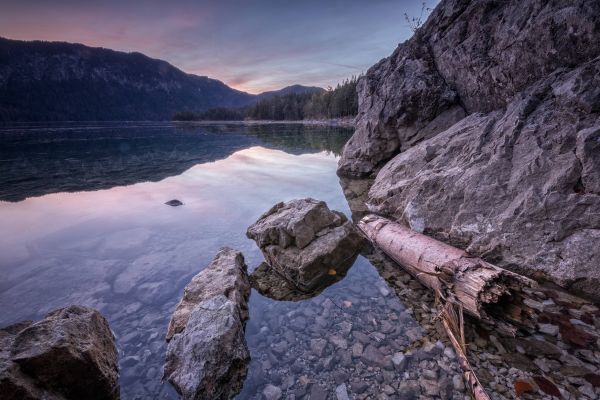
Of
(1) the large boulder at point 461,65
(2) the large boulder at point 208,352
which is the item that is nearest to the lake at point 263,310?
(2) the large boulder at point 208,352

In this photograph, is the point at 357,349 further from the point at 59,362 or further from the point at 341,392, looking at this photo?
the point at 59,362

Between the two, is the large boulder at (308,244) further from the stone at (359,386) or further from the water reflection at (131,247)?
the stone at (359,386)

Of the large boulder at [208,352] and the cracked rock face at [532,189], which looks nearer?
the large boulder at [208,352]

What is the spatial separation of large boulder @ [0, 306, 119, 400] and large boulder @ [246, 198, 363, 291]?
3817 millimetres

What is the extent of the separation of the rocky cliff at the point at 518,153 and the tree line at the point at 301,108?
3082 inches

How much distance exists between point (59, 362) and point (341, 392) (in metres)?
3.83

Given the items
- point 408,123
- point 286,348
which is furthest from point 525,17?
point 286,348

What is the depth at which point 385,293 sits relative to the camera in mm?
5930

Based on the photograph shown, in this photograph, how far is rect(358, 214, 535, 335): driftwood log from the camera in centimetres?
444

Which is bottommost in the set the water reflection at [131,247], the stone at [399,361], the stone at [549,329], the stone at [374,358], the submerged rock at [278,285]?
the water reflection at [131,247]

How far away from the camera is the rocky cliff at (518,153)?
5.17m

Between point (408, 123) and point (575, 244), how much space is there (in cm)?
1163

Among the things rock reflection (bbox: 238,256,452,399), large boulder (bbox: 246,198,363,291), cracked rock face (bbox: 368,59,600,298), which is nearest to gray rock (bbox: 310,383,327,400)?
rock reflection (bbox: 238,256,452,399)

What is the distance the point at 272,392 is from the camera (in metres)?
3.88
